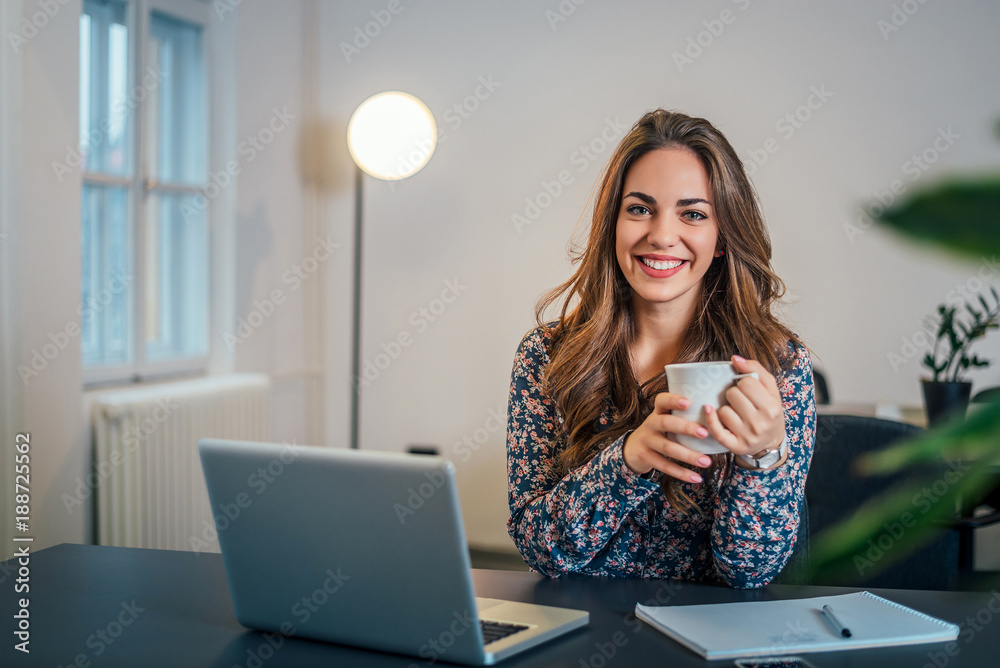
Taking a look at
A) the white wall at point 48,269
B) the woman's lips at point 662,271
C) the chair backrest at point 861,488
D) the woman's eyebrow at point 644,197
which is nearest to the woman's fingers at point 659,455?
the woman's lips at point 662,271

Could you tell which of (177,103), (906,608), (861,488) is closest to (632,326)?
(861,488)

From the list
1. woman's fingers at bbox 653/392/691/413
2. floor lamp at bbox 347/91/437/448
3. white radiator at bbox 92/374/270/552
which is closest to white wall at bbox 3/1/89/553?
white radiator at bbox 92/374/270/552

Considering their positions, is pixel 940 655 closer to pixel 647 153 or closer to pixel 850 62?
pixel 647 153

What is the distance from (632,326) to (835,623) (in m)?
0.72

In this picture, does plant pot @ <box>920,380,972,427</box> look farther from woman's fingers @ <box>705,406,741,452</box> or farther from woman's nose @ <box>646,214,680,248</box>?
woman's fingers @ <box>705,406,741,452</box>

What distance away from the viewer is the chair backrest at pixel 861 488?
4.99ft

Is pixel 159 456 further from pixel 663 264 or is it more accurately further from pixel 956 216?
pixel 956 216

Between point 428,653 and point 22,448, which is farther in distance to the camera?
point 22,448

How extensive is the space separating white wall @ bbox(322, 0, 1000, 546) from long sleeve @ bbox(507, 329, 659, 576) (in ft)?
6.87

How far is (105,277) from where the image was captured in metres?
2.89

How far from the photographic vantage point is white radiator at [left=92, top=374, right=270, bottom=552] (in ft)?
8.65

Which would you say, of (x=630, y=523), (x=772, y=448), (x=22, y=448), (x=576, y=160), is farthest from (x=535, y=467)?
(x=576, y=160)

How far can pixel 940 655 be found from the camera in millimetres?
856

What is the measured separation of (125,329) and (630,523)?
7.40 feet
